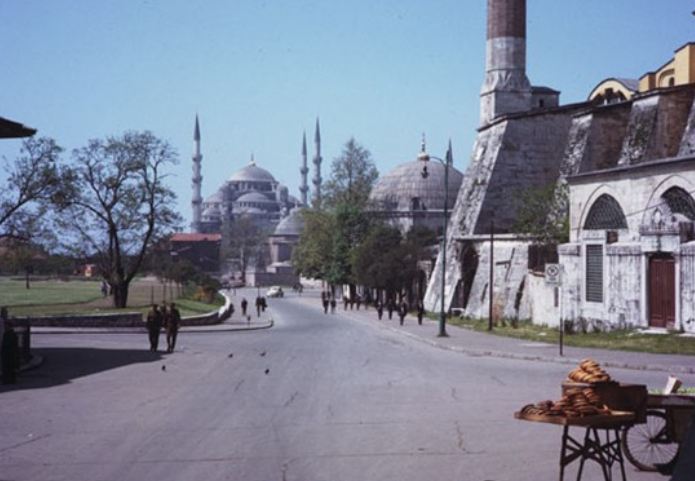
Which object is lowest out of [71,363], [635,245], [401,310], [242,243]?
[71,363]

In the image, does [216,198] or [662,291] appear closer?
[662,291]

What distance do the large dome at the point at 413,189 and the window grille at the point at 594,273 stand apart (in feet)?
221

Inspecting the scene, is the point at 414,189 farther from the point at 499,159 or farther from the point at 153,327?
the point at 153,327

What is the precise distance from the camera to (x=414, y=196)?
103438 millimetres

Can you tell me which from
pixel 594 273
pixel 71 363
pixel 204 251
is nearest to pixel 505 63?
pixel 594 273

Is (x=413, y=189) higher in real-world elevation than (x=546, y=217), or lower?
higher

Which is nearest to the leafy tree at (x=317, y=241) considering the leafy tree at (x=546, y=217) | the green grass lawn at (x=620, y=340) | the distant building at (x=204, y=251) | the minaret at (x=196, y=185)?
the leafy tree at (x=546, y=217)

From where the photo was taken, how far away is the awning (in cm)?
1744

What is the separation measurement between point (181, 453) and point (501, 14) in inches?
1966

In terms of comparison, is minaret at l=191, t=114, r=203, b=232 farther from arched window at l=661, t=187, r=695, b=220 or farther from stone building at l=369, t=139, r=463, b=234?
arched window at l=661, t=187, r=695, b=220

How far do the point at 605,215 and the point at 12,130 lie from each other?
20.4m

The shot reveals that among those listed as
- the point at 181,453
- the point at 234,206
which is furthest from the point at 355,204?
the point at 234,206

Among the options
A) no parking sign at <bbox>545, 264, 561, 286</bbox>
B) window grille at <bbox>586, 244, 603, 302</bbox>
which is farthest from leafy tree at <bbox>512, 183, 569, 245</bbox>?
Result: no parking sign at <bbox>545, 264, 561, 286</bbox>

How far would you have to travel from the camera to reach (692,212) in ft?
90.2
